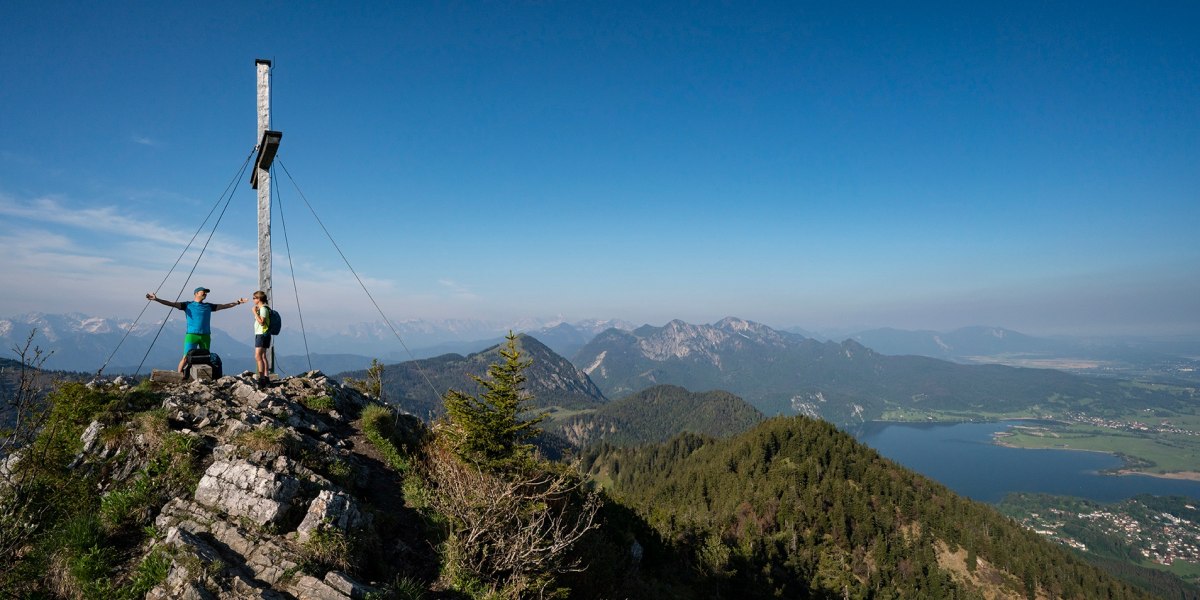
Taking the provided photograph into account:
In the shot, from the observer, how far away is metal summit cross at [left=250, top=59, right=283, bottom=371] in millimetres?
15758

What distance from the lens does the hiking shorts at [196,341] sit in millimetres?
14562

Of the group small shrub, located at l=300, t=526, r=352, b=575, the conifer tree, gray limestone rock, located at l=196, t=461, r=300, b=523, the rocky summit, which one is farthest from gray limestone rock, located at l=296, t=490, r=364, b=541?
the conifer tree

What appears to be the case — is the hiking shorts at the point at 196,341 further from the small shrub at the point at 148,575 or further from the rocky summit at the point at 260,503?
the small shrub at the point at 148,575

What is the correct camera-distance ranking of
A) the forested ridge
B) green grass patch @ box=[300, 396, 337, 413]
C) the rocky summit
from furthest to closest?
the forested ridge < green grass patch @ box=[300, 396, 337, 413] < the rocky summit

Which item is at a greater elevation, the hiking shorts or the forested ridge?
the hiking shorts

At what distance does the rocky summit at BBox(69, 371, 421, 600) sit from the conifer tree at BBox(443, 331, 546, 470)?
133 inches

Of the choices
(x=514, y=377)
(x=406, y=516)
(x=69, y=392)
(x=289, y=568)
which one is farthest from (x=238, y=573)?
(x=514, y=377)

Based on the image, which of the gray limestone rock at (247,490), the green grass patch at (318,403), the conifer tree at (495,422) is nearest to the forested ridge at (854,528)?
the conifer tree at (495,422)

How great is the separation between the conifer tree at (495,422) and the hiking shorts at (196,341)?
24.3 ft

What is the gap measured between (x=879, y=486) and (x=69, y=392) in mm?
147495

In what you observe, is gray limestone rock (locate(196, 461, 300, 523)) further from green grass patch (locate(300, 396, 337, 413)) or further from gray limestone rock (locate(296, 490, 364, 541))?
green grass patch (locate(300, 396, 337, 413))

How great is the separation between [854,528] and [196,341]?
132685mm

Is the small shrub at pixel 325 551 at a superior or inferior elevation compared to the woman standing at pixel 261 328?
inferior

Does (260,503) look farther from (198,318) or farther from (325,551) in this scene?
(198,318)
